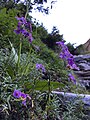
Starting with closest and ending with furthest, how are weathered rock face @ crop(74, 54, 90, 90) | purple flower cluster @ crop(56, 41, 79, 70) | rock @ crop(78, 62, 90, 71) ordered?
purple flower cluster @ crop(56, 41, 79, 70)
weathered rock face @ crop(74, 54, 90, 90)
rock @ crop(78, 62, 90, 71)

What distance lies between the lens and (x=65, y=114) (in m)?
2.18

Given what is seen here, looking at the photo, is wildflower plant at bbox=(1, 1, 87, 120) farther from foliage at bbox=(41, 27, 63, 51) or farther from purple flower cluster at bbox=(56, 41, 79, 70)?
foliage at bbox=(41, 27, 63, 51)

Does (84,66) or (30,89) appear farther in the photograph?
(84,66)

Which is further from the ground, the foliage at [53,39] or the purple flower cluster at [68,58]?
the foliage at [53,39]

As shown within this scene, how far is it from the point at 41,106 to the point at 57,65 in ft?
5.37

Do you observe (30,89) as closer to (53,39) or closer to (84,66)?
(84,66)

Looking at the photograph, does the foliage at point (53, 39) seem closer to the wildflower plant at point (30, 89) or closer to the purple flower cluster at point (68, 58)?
the wildflower plant at point (30, 89)

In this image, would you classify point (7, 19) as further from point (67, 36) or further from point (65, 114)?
point (67, 36)

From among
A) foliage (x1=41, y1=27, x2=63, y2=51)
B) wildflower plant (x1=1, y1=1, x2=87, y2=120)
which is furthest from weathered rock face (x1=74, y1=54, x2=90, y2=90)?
wildflower plant (x1=1, y1=1, x2=87, y2=120)

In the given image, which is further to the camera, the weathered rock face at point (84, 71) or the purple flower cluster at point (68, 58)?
the weathered rock face at point (84, 71)

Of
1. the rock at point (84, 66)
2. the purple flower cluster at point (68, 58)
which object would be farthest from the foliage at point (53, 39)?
the purple flower cluster at point (68, 58)

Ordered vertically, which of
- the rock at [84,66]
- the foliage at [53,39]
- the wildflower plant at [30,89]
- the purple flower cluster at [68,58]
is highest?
the foliage at [53,39]

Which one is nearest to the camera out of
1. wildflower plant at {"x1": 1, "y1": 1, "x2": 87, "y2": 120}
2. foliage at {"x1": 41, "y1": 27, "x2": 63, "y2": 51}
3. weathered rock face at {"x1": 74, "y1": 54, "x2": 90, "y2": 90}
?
wildflower plant at {"x1": 1, "y1": 1, "x2": 87, "y2": 120}

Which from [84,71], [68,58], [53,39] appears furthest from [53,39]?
[68,58]
